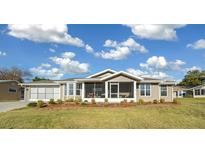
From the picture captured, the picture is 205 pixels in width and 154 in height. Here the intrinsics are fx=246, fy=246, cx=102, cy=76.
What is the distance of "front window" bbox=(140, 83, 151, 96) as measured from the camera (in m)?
26.7

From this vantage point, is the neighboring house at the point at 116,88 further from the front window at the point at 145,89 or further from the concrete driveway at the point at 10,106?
the concrete driveway at the point at 10,106

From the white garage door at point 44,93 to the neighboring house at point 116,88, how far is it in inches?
84.1

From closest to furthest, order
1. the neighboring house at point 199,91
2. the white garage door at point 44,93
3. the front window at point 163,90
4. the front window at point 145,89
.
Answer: the front window at point 145,89
the front window at point 163,90
the white garage door at point 44,93
the neighboring house at point 199,91

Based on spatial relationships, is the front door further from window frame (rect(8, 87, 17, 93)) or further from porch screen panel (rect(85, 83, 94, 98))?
window frame (rect(8, 87, 17, 93))

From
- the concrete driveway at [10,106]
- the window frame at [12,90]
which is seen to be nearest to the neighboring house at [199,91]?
the window frame at [12,90]

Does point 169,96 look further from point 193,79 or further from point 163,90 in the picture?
point 193,79

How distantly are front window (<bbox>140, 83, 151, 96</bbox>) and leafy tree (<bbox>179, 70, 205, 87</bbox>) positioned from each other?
122 ft

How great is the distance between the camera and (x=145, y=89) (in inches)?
1051

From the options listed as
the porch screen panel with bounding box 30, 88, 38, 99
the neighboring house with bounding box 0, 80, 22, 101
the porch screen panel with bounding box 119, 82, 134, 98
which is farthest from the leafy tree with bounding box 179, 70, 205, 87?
the porch screen panel with bounding box 30, 88, 38, 99

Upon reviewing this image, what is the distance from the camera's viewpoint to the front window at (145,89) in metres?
26.7

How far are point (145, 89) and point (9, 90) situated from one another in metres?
21.0

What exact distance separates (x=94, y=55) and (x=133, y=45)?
20.4ft
